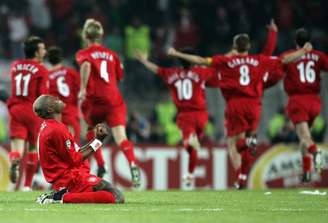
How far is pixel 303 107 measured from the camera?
18109 millimetres

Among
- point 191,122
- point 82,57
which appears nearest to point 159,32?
point 191,122

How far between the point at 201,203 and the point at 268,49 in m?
4.90

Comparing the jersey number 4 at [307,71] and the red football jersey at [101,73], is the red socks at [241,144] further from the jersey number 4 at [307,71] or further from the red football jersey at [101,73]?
the red football jersey at [101,73]

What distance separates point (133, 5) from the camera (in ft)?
89.9

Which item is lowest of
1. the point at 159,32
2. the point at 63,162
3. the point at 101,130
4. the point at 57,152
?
the point at 63,162

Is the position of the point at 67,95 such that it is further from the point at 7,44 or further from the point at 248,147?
the point at 7,44

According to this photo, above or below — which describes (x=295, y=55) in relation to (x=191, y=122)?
above

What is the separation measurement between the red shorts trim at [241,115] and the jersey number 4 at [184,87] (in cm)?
111

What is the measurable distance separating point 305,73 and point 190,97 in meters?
1.96

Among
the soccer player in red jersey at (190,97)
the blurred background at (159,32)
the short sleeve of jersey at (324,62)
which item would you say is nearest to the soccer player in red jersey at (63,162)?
the soccer player in red jersey at (190,97)

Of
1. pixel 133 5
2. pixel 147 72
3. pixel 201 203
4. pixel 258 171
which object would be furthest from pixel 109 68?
pixel 133 5

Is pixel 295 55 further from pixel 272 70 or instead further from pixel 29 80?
pixel 29 80

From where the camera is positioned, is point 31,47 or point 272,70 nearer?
point 31,47

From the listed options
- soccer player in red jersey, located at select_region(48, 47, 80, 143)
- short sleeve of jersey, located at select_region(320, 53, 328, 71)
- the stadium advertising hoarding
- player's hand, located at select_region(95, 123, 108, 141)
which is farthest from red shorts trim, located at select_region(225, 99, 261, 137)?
player's hand, located at select_region(95, 123, 108, 141)
